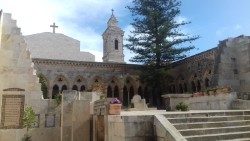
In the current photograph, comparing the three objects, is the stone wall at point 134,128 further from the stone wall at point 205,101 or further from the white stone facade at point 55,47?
the white stone facade at point 55,47

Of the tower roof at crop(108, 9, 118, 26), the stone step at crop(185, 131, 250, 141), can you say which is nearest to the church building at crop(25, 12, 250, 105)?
the tower roof at crop(108, 9, 118, 26)

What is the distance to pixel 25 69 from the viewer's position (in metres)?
13.2

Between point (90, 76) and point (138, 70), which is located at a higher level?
point (138, 70)

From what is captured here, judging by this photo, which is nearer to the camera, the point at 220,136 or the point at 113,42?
Answer: the point at 220,136

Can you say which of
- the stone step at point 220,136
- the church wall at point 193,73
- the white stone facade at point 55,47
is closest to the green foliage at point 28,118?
the stone step at point 220,136

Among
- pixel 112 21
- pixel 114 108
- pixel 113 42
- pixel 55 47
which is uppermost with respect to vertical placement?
pixel 112 21

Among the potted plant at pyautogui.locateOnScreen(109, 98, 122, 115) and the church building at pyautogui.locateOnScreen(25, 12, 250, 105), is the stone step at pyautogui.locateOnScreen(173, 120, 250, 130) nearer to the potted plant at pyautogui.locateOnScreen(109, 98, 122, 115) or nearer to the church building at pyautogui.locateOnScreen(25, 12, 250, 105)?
the potted plant at pyautogui.locateOnScreen(109, 98, 122, 115)

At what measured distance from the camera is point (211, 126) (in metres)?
7.81

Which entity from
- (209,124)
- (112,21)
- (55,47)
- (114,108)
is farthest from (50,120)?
(112,21)

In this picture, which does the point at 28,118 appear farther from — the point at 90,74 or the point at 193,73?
the point at 193,73

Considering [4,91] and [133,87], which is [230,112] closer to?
[4,91]

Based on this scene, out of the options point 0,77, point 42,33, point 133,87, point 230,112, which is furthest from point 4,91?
point 42,33

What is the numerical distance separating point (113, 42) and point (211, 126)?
33.3 metres

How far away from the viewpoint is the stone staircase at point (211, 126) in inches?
283
